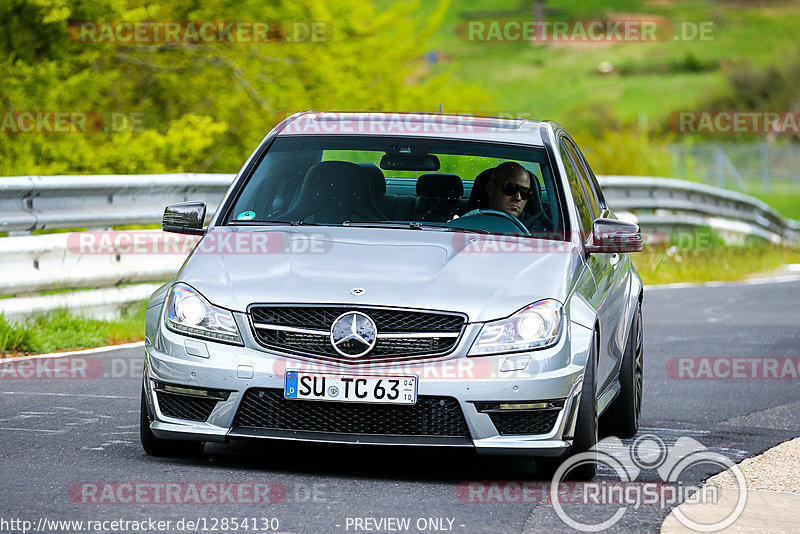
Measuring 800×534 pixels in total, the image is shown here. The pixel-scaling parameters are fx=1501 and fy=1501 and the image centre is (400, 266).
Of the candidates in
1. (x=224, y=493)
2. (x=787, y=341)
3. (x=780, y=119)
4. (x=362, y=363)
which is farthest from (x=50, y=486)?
(x=780, y=119)

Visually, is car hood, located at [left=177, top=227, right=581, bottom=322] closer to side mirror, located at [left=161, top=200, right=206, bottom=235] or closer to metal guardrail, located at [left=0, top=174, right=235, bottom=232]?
side mirror, located at [left=161, top=200, right=206, bottom=235]

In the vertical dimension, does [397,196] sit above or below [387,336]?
above

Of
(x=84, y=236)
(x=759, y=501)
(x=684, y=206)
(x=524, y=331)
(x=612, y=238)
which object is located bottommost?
(x=684, y=206)

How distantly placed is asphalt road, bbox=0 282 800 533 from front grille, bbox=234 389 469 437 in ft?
0.41

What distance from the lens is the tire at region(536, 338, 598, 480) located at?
632cm

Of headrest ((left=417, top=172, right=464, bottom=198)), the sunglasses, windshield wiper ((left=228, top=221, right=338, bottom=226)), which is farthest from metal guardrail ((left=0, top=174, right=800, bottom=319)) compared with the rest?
the sunglasses

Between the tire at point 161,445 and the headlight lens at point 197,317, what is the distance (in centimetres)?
41

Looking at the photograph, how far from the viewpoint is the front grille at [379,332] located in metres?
6.07

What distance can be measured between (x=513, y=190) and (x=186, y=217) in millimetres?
1611

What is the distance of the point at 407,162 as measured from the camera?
24.9 ft

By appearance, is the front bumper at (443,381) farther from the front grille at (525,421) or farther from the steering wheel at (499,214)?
the steering wheel at (499,214)

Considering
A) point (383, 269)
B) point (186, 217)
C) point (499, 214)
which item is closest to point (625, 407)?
point (499, 214)

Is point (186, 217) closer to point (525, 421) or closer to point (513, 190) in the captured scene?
point (513, 190)

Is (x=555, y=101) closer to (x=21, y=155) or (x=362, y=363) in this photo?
(x=21, y=155)
